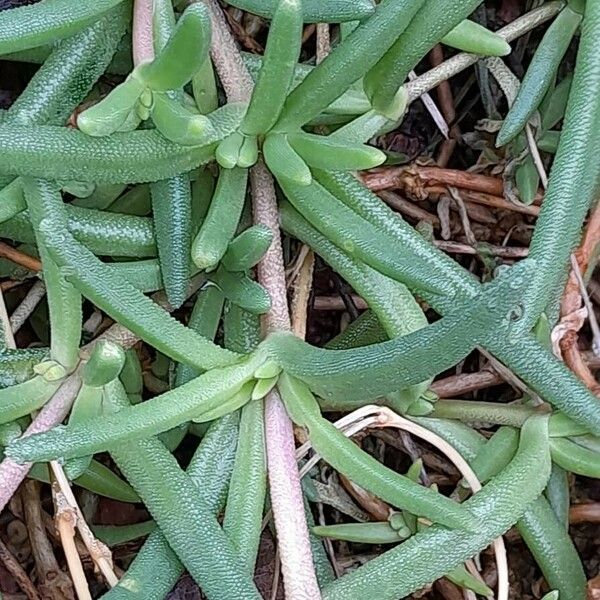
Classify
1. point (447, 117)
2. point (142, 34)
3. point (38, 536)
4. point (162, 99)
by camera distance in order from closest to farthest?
point (162, 99) → point (142, 34) → point (38, 536) → point (447, 117)

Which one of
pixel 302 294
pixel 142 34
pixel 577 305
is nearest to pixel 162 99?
pixel 142 34

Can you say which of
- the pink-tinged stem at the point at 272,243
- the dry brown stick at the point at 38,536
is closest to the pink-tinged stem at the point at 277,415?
the pink-tinged stem at the point at 272,243

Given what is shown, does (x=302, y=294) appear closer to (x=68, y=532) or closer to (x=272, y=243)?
(x=272, y=243)

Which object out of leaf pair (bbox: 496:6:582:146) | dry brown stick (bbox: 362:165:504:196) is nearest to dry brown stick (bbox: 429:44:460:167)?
dry brown stick (bbox: 362:165:504:196)

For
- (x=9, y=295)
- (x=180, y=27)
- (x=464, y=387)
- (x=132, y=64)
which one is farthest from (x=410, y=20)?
(x=9, y=295)

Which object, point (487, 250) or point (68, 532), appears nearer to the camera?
point (68, 532)

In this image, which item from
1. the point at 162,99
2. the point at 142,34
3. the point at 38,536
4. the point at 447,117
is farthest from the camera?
the point at 447,117
